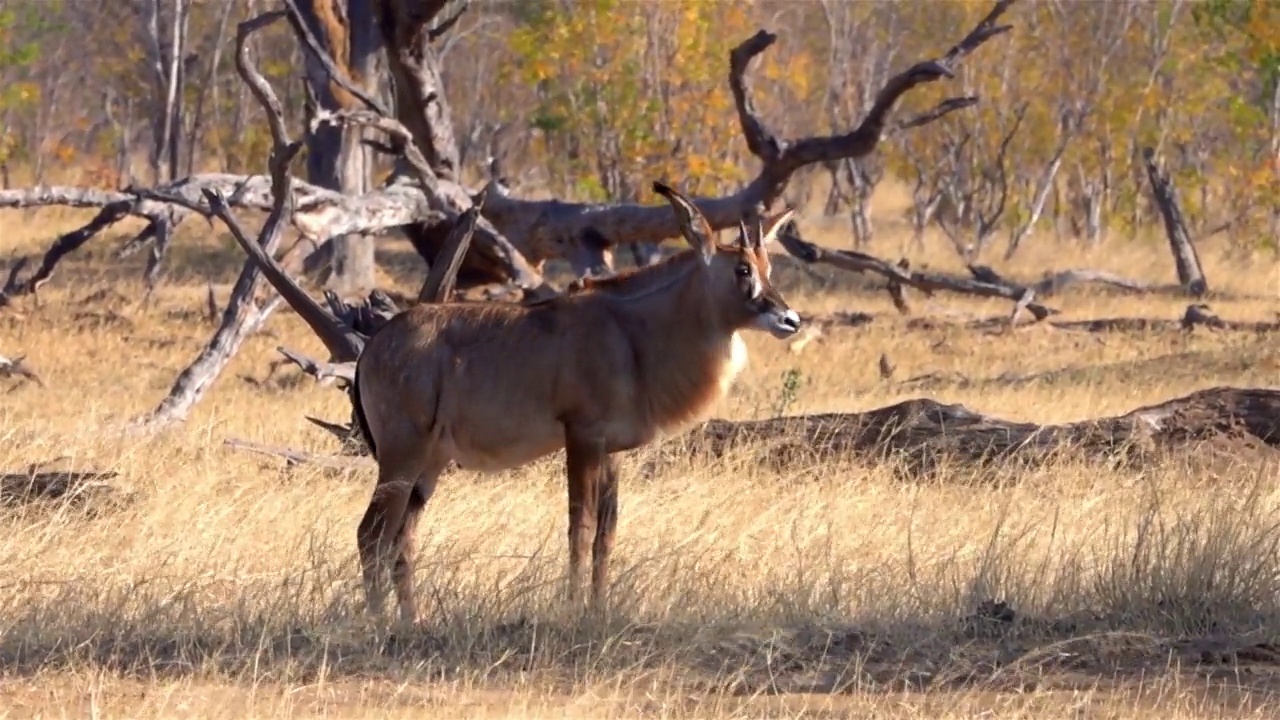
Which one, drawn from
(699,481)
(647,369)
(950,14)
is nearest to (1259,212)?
(950,14)

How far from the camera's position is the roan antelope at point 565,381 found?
8156mm

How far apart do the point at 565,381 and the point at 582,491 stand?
0.46 meters

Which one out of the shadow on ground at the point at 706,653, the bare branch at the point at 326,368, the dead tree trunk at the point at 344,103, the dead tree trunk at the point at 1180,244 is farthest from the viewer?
the dead tree trunk at the point at 1180,244

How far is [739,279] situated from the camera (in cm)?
825

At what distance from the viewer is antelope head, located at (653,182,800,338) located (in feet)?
26.8

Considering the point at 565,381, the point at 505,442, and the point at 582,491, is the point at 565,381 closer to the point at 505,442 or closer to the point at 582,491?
the point at 505,442

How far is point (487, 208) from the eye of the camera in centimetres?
1614

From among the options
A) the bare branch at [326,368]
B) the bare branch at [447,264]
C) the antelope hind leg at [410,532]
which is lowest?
the antelope hind leg at [410,532]

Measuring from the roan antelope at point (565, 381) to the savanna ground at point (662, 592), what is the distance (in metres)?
0.34

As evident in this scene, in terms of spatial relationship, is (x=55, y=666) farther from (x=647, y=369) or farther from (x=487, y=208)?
(x=487, y=208)

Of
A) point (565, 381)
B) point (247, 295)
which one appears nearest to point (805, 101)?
point (247, 295)

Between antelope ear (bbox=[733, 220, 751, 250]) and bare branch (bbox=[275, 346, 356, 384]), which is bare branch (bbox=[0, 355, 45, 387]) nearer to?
bare branch (bbox=[275, 346, 356, 384])

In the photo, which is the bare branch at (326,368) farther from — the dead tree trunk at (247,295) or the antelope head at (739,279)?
the antelope head at (739,279)

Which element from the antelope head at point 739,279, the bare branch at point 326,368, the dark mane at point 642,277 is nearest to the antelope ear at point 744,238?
the antelope head at point 739,279
